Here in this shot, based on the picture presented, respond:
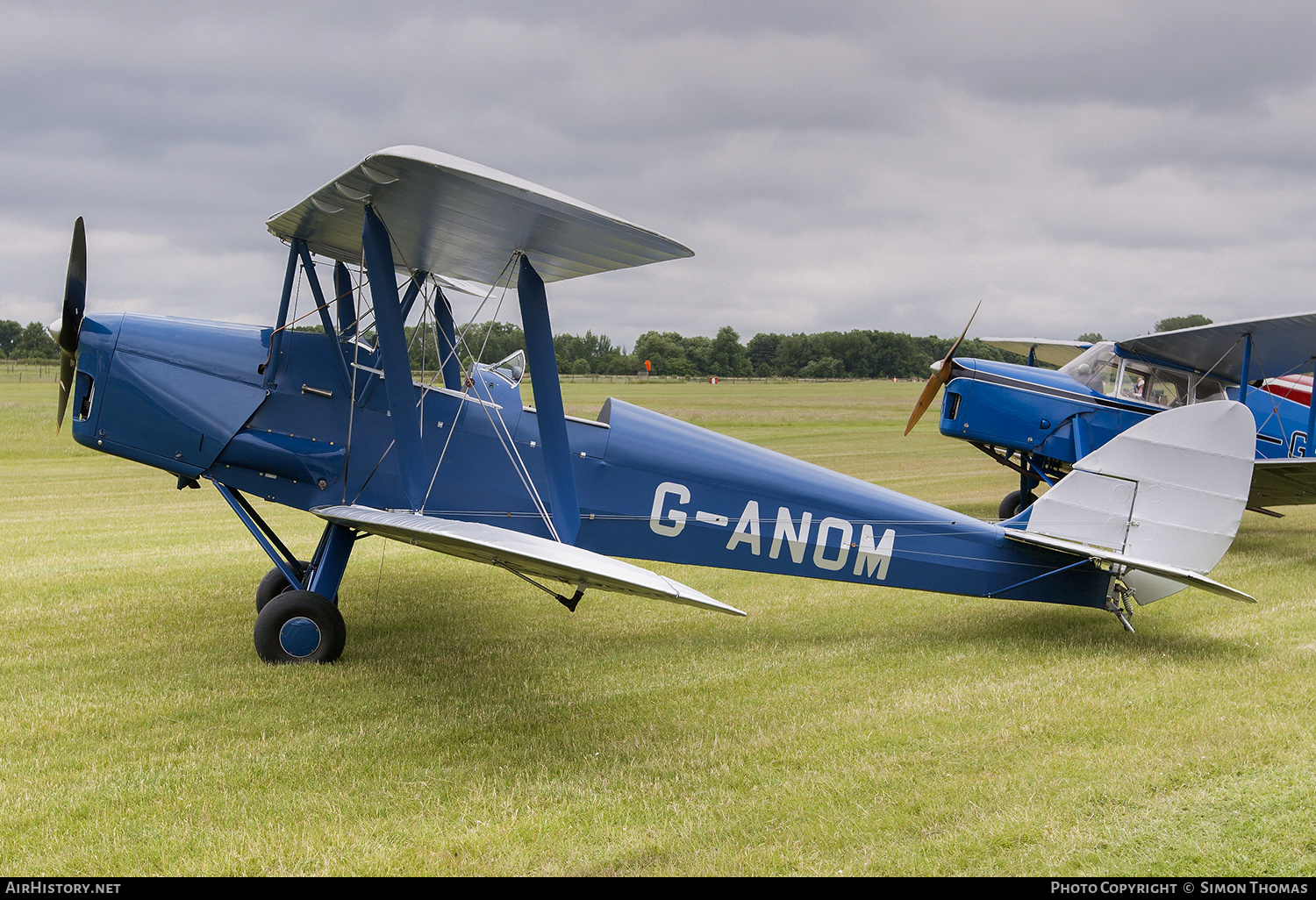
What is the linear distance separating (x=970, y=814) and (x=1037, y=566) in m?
3.28

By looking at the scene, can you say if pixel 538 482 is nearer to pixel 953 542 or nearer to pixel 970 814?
pixel 953 542

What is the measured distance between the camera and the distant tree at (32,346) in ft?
237

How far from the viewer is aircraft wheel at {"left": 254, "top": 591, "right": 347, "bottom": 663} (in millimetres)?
5453

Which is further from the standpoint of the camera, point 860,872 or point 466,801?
point 466,801

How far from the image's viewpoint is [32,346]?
78125 mm

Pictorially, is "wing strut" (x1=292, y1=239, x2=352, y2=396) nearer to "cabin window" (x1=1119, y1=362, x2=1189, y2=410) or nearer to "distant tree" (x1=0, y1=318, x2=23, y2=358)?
"cabin window" (x1=1119, y1=362, x2=1189, y2=410)

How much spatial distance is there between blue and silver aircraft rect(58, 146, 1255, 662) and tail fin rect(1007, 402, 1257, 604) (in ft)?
0.04

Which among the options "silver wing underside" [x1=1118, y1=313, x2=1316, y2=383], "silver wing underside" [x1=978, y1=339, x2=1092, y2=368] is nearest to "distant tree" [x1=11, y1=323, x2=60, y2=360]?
"silver wing underside" [x1=978, y1=339, x2=1092, y2=368]

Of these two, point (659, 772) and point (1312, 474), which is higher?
point (1312, 474)

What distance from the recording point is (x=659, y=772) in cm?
397

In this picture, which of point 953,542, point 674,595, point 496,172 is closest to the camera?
point 674,595

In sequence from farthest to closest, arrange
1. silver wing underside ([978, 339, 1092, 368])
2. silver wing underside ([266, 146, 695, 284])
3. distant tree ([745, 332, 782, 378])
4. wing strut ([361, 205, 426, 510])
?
1. distant tree ([745, 332, 782, 378])
2. silver wing underside ([978, 339, 1092, 368])
3. wing strut ([361, 205, 426, 510])
4. silver wing underside ([266, 146, 695, 284])

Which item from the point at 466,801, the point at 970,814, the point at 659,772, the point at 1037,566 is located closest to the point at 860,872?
the point at 970,814

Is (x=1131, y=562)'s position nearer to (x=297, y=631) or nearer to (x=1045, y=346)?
(x=297, y=631)
